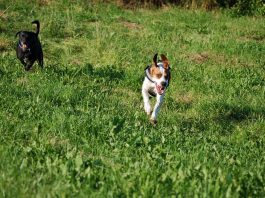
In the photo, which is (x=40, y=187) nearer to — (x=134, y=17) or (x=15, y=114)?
(x=15, y=114)

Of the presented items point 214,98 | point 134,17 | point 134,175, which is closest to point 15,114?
point 134,175

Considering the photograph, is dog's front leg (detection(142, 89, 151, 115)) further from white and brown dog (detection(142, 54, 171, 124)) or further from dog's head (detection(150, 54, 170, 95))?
dog's head (detection(150, 54, 170, 95))

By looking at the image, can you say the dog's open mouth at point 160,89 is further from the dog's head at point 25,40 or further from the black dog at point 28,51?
the dog's head at point 25,40

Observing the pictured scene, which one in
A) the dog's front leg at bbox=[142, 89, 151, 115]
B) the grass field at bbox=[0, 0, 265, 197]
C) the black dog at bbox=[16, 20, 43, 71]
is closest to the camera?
the grass field at bbox=[0, 0, 265, 197]

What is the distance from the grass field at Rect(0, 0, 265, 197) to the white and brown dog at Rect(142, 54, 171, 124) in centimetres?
22

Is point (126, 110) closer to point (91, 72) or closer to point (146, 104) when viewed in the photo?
point (146, 104)

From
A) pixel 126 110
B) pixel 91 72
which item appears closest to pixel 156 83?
pixel 126 110

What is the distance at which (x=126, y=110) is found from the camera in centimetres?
842

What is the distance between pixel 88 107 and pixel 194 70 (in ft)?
15.4

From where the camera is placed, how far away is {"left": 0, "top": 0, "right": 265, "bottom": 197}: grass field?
4719 millimetres

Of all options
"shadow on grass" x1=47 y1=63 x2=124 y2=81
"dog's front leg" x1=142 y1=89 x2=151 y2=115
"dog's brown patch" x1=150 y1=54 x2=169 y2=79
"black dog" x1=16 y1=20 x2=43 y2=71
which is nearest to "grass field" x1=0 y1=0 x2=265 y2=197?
"shadow on grass" x1=47 y1=63 x2=124 y2=81

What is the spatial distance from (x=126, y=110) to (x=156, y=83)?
2.38 feet

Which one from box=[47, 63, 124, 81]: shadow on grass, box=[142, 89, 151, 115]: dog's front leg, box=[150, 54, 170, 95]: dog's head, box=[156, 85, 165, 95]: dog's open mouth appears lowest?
box=[47, 63, 124, 81]: shadow on grass

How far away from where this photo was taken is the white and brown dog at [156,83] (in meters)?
8.05
